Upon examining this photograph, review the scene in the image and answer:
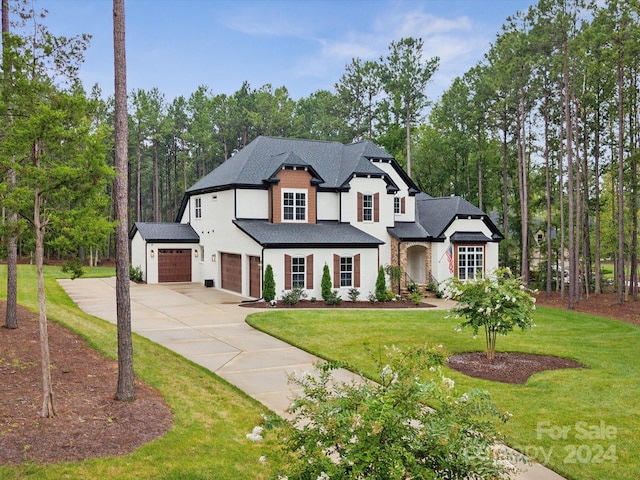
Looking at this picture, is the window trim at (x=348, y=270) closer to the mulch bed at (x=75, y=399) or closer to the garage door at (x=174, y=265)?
the garage door at (x=174, y=265)

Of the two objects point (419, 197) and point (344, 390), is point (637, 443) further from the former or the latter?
point (419, 197)

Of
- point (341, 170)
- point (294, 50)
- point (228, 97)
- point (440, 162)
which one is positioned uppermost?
point (228, 97)

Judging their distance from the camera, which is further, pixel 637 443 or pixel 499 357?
pixel 499 357

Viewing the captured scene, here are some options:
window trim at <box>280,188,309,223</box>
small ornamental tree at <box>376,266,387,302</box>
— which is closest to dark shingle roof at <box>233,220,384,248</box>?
window trim at <box>280,188,309,223</box>

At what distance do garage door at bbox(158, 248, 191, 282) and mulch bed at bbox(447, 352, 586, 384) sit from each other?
68.8 ft

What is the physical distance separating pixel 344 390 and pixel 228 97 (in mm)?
57083

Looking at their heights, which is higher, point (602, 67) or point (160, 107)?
point (160, 107)

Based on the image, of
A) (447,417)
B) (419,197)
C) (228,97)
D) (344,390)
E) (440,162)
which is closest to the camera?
(447,417)

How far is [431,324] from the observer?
18.3 metres

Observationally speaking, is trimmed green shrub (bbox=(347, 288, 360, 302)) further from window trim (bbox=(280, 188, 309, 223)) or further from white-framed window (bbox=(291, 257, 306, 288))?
window trim (bbox=(280, 188, 309, 223))

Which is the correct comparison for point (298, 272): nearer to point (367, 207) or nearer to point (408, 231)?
point (367, 207)

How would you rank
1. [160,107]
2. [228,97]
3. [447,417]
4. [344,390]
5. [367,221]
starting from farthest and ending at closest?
[228,97] < [160,107] < [367,221] < [344,390] < [447,417]

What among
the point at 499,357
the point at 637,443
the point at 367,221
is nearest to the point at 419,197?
the point at 367,221

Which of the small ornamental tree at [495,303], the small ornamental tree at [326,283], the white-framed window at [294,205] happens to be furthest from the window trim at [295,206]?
the small ornamental tree at [495,303]
